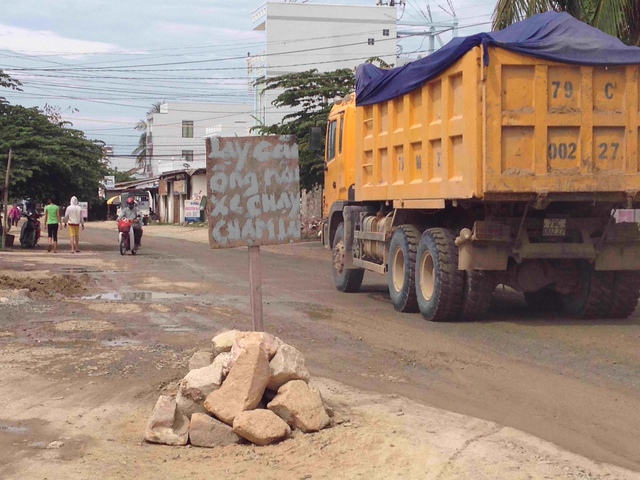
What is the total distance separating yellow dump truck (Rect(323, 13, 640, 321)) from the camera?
405 inches

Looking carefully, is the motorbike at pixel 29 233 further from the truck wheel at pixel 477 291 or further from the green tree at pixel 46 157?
the truck wheel at pixel 477 291

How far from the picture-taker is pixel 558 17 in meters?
11.1

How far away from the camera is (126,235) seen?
2519 cm

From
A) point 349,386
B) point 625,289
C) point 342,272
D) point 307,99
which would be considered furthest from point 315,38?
point 349,386

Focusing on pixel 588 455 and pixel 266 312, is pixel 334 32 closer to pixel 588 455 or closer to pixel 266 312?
pixel 266 312

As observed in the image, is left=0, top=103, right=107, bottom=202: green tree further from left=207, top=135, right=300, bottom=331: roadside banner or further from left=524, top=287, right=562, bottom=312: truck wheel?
left=207, top=135, right=300, bottom=331: roadside banner

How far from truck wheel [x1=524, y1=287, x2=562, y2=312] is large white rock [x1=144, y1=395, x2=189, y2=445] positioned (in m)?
7.67

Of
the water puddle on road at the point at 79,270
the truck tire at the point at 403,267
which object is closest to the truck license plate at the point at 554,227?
the truck tire at the point at 403,267

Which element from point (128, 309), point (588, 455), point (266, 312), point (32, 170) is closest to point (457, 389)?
point (588, 455)

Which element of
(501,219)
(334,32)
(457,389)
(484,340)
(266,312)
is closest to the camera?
(457,389)

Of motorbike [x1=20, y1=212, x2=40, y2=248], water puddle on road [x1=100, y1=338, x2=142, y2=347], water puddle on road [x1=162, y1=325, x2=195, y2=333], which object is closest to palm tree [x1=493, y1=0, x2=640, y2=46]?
water puddle on road [x1=162, y1=325, x2=195, y2=333]

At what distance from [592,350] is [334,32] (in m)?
53.8

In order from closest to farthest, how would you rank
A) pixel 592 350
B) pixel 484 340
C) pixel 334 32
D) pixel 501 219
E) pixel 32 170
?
pixel 592 350 < pixel 484 340 < pixel 501 219 < pixel 32 170 < pixel 334 32

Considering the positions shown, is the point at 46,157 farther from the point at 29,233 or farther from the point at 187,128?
the point at 187,128
